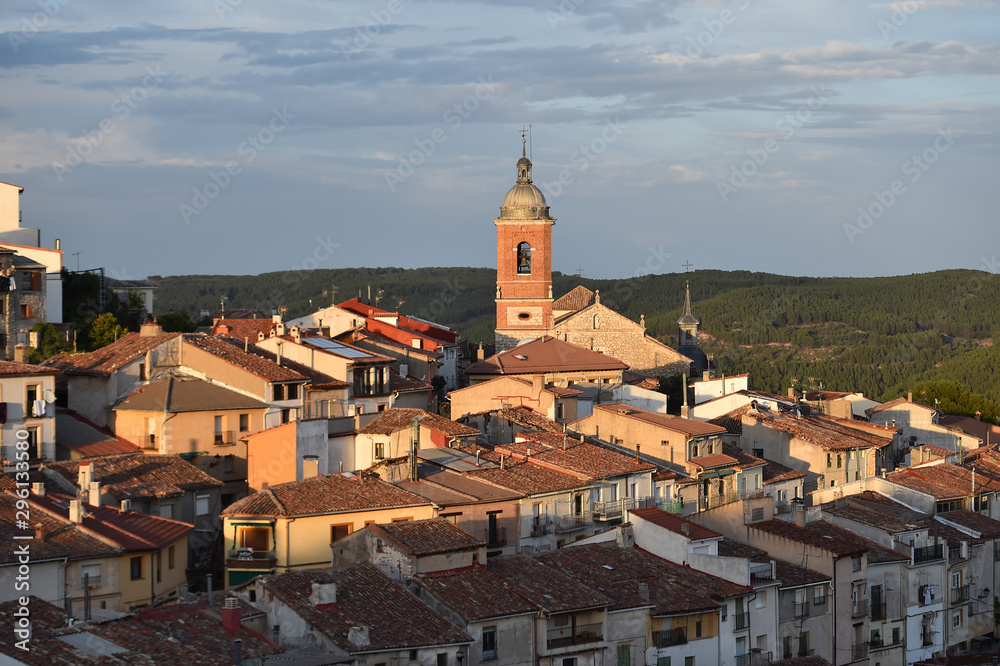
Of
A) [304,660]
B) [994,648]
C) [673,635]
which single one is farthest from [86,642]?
[994,648]

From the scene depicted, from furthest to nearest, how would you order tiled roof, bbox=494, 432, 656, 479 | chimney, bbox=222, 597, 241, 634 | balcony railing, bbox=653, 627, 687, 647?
tiled roof, bbox=494, 432, 656, 479 → balcony railing, bbox=653, 627, 687, 647 → chimney, bbox=222, 597, 241, 634

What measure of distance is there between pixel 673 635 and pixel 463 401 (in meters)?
21.9

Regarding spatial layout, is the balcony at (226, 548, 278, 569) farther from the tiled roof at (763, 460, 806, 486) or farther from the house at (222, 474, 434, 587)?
the tiled roof at (763, 460, 806, 486)

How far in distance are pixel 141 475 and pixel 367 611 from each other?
11.2 meters

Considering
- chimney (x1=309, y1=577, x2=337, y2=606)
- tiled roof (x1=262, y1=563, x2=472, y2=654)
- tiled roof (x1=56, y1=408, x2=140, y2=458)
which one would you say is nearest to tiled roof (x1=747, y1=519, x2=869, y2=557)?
tiled roof (x1=262, y1=563, x2=472, y2=654)

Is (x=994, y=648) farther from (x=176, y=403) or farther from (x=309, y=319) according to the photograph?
(x=309, y=319)

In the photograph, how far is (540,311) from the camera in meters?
78.8

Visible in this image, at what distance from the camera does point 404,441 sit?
40094 millimetres

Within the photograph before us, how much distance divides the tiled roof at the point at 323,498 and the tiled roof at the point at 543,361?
26484 mm

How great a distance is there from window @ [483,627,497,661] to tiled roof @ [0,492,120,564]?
290 inches

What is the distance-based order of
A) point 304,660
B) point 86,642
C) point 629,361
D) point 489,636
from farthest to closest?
→ 1. point 629,361
2. point 489,636
3. point 304,660
4. point 86,642

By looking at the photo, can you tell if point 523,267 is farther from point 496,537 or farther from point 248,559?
point 248,559

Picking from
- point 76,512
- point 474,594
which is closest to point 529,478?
point 474,594

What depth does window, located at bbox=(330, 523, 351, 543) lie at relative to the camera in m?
32.4
